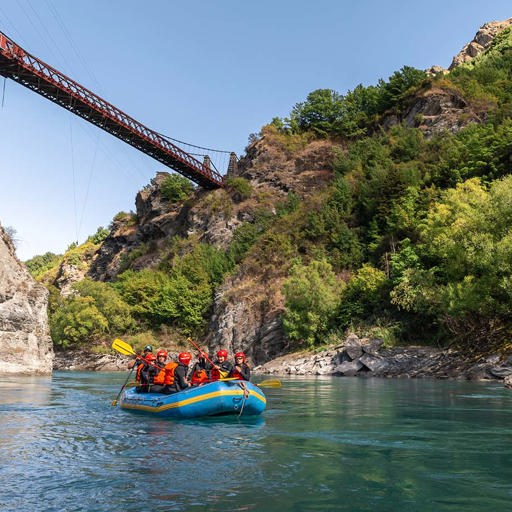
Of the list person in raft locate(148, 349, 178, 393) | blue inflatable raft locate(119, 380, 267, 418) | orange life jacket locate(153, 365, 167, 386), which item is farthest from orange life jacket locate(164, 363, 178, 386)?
blue inflatable raft locate(119, 380, 267, 418)

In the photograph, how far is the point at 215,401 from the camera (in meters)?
12.9

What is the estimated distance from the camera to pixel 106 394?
68.1 ft

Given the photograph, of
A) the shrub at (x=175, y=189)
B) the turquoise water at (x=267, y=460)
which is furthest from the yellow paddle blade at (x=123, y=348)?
the shrub at (x=175, y=189)

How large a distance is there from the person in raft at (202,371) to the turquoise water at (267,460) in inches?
58.2

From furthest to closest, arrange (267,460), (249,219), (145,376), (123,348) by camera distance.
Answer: (249,219)
(123,348)
(145,376)
(267,460)

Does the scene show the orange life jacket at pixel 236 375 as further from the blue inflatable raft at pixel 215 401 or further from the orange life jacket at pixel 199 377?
A: the orange life jacket at pixel 199 377

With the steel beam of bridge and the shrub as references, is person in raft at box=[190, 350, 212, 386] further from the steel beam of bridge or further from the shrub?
the shrub

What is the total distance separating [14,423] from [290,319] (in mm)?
28409

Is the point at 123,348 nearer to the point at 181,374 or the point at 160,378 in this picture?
the point at 160,378

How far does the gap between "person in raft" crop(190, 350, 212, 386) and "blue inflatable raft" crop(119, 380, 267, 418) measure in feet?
3.02

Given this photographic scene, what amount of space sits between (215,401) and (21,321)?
20810 millimetres

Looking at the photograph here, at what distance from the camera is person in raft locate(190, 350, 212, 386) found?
14.5m

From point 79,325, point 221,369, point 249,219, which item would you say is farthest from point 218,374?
point 249,219

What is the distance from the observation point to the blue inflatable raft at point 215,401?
42.4 ft
